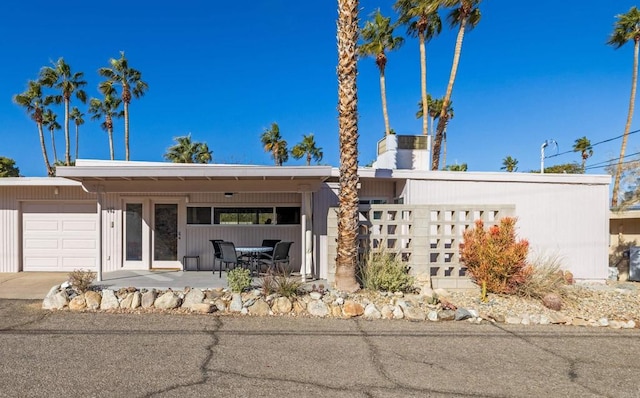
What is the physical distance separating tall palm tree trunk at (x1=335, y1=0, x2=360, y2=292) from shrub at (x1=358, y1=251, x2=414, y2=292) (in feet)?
0.99

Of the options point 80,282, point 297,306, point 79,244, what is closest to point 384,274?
point 297,306

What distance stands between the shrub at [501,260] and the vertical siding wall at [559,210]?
2.16 metres

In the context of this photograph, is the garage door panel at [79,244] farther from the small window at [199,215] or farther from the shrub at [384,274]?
the shrub at [384,274]

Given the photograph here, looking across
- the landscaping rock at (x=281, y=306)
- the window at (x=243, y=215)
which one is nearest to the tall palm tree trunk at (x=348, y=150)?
the landscaping rock at (x=281, y=306)

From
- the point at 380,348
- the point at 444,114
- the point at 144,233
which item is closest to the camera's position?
the point at 380,348

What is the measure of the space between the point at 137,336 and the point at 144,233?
5946 mm

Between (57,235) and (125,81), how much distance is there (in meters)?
18.4

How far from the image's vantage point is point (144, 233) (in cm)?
1132

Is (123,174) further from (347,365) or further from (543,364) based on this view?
(543,364)

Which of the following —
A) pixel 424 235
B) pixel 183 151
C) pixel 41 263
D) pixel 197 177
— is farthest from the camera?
pixel 183 151

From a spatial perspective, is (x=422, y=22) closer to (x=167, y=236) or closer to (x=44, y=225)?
(x=167, y=236)

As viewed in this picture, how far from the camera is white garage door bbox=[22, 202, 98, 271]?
11.6m

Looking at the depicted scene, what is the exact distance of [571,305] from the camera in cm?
795

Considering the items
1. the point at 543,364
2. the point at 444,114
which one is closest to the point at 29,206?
the point at 543,364
